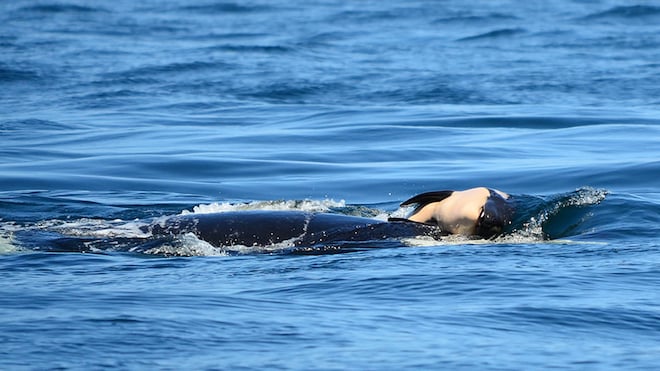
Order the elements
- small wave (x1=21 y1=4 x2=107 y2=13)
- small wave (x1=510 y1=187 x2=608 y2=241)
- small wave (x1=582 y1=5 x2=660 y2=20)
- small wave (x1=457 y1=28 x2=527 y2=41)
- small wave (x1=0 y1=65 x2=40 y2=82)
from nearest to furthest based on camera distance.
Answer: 1. small wave (x1=510 y1=187 x2=608 y2=241)
2. small wave (x1=0 y1=65 x2=40 y2=82)
3. small wave (x1=457 y1=28 x2=527 y2=41)
4. small wave (x1=582 y1=5 x2=660 y2=20)
5. small wave (x1=21 y1=4 x2=107 y2=13)

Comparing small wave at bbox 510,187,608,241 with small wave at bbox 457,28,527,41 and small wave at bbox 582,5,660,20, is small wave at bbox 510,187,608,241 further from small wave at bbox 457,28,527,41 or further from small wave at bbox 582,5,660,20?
small wave at bbox 582,5,660,20

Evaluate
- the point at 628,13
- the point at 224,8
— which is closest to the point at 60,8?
the point at 224,8

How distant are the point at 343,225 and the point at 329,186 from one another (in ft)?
13.7

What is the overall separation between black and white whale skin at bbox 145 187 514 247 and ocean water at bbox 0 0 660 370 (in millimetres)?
139

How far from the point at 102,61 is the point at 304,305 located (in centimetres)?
2164

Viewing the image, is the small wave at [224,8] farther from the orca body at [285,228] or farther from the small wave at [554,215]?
the orca body at [285,228]

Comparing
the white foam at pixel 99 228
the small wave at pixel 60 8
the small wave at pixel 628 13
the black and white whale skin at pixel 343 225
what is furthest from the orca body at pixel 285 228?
the small wave at pixel 60 8

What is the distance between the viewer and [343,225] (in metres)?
9.55

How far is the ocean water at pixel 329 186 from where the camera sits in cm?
689

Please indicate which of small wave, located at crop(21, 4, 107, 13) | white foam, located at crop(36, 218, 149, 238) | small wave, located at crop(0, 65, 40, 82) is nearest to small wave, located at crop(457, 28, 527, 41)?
small wave, located at crop(0, 65, 40, 82)

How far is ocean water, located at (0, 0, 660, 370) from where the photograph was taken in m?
6.89

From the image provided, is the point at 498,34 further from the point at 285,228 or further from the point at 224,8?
the point at 285,228

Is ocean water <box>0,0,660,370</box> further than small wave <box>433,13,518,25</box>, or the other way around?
small wave <box>433,13,518,25</box>

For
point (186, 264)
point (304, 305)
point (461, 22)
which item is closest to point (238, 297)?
point (304, 305)
